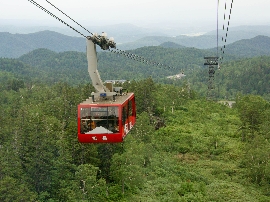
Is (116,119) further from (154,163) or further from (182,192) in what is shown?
(154,163)

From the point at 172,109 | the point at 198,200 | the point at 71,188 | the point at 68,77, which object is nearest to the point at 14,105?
the point at 172,109

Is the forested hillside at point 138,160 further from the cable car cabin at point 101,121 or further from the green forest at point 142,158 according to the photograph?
the cable car cabin at point 101,121

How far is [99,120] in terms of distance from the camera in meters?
15.9

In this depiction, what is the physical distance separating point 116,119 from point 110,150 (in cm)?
1567

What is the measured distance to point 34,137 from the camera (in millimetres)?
25516

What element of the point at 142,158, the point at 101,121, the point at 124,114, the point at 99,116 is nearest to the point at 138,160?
the point at 142,158

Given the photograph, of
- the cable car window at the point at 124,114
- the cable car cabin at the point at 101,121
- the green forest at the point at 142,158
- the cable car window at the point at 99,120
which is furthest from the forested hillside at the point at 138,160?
the cable car window at the point at 124,114

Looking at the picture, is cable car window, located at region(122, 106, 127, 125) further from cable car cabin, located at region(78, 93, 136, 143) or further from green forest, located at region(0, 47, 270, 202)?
green forest, located at region(0, 47, 270, 202)

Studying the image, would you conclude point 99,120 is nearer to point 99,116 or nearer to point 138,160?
point 99,116

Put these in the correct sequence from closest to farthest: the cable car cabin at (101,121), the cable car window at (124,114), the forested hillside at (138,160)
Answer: the cable car cabin at (101,121) < the cable car window at (124,114) < the forested hillside at (138,160)

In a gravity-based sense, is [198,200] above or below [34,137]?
below

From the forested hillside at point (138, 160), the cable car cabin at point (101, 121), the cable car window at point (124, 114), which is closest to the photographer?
the cable car cabin at point (101, 121)

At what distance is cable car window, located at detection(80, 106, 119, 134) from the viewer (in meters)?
15.8

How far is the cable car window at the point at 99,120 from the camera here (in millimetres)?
15758
